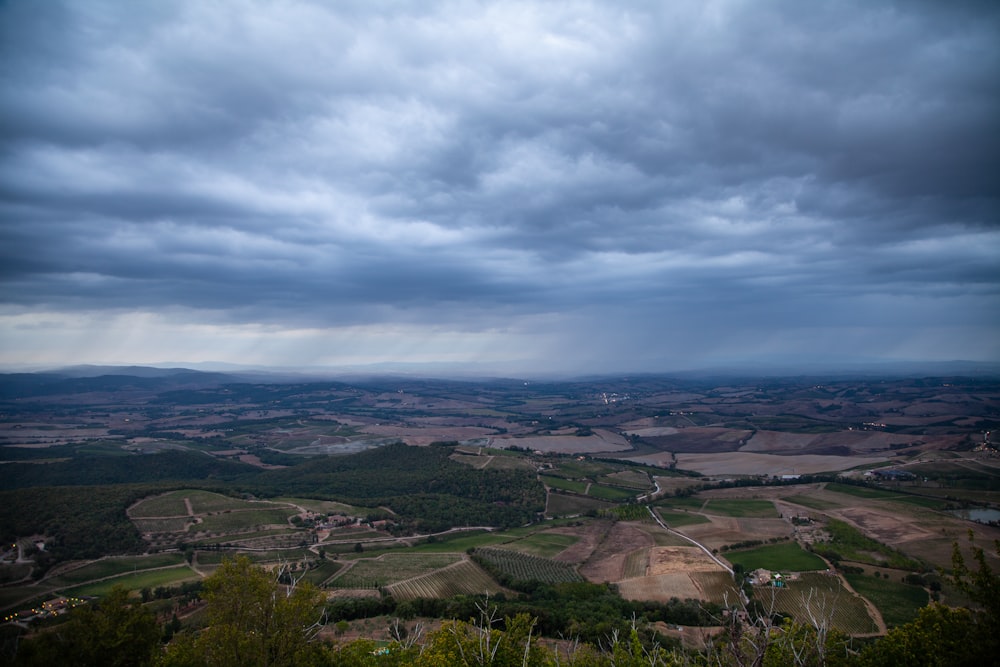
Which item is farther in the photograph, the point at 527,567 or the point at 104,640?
the point at 527,567

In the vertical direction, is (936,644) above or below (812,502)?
above

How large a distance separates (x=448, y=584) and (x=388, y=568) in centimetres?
973

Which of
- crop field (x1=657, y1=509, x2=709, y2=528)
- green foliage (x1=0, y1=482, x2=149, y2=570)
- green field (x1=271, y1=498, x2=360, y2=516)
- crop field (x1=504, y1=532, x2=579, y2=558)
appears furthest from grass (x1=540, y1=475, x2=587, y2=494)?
green foliage (x1=0, y1=482, x2=149, y2=570)

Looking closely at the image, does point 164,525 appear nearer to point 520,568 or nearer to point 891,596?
point 520,568

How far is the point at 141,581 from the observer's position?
57781 mm

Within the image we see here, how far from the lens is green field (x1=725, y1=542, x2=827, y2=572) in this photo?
198 feet

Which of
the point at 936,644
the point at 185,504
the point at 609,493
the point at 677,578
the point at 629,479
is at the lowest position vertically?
the point at 609,493

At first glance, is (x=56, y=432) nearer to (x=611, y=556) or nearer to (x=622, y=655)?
(x=611, y=556)

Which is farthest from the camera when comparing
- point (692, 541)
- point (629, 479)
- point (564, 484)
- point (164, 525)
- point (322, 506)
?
point (629, 479)

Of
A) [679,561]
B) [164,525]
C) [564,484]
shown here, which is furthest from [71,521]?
[564,484]

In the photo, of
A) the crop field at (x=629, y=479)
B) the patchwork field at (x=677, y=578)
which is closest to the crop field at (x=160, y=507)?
the patchwork field at (x=677, y=578)

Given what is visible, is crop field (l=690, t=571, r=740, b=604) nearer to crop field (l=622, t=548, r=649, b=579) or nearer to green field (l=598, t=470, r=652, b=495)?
crop field (l=622, t=548, r=649, b=579)

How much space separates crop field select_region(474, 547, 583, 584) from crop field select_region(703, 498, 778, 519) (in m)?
36.2

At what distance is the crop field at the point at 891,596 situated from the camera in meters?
46.9
